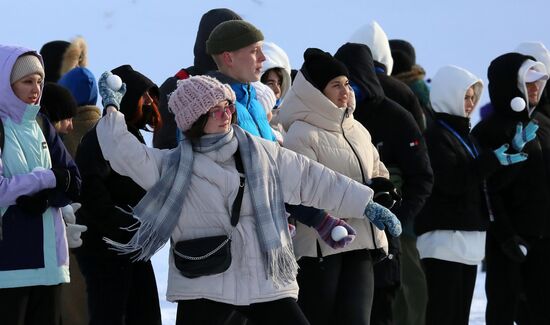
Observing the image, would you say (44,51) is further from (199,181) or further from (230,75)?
(199,181)

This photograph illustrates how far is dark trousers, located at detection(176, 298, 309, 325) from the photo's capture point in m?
6.75

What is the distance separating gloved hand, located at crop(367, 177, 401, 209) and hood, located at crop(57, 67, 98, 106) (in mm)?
2273

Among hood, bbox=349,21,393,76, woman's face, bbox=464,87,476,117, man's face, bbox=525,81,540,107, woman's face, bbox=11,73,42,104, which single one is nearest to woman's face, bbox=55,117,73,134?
woman's face, bbox=11,73,42,104

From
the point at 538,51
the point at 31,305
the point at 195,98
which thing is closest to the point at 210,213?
the point at 195,98

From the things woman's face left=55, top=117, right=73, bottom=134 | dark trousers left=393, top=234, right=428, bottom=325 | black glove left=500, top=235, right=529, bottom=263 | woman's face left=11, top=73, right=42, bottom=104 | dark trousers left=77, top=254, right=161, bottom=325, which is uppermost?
woman's face left=11, top=73, right=42, bottom=104

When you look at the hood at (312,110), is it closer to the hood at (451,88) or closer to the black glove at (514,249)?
the hood at (451,88)

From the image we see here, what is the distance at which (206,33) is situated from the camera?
28.9 feet

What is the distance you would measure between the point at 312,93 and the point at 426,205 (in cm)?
199

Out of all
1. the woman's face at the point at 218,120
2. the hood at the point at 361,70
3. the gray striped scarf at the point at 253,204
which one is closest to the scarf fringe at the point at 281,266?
the gray striped scarf at the point at 253,204

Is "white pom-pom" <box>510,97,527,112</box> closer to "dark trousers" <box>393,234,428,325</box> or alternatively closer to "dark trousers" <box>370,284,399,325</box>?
"dark trousers" <box>393,234,428,325</box>

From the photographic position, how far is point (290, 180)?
23.1 ft

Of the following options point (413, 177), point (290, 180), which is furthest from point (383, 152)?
point (290, 180)

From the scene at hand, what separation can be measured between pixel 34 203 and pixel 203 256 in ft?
3.73

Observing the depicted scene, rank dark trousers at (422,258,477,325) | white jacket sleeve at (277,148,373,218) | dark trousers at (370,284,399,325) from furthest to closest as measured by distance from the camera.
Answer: dark trousers at (422,258,477,325), dark trousers at (370,284,399,325), white jacket sleeve at (277,148,373,218)
